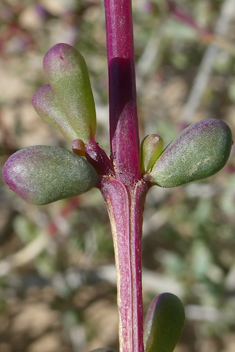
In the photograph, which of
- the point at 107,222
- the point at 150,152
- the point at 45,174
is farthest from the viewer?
the point at 107,222

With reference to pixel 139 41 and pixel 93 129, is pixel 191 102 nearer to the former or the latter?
pixel 139 41

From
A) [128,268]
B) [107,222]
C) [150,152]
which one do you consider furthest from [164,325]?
[107,222]

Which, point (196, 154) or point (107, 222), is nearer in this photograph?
point (196, 154)

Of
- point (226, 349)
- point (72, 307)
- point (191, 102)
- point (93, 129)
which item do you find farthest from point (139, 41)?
point (93, 129)

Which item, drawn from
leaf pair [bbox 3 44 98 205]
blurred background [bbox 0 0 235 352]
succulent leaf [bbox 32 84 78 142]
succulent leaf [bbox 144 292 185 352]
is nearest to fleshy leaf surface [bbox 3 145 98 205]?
leaf pair [bbox 3 44 98 205]

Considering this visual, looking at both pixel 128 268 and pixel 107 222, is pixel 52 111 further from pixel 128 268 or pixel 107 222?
pixel 107 222

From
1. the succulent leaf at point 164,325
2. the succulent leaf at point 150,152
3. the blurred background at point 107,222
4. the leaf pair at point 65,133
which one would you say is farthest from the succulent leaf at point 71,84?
the blurred background at point 107,222
